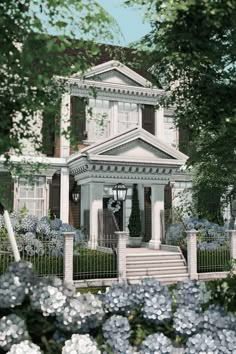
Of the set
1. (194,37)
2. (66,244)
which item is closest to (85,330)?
(194,37)

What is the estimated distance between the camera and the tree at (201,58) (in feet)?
16.8

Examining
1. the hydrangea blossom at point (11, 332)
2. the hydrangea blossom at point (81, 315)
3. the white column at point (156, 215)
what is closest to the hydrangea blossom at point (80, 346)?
the hydrangea blossom at point (81, 315)

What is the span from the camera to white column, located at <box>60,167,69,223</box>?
21.0 metres

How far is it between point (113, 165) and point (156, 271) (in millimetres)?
5315

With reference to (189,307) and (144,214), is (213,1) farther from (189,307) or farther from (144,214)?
(144,214)

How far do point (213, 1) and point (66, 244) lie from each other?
11.1m

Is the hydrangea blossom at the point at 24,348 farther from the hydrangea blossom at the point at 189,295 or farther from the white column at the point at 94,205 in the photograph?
the white column at the point at 94,205

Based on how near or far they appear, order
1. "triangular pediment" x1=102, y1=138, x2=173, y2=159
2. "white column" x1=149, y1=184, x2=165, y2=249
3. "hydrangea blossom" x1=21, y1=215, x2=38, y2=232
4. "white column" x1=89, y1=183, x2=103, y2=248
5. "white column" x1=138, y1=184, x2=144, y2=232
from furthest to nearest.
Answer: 1. "white column" x1=138, y1=184, x2=144, y2=232
2. "white column" x1=149, y1=184, x2=165, y2=249
3. "triangular pediment" x1=102, y1=138, x2=173, y2=159
4. "white column" x1=89, y1=183, x2=103, y2=248
5. "hydrangea blossom" x1=21, y1=215, x2=38, y2=232

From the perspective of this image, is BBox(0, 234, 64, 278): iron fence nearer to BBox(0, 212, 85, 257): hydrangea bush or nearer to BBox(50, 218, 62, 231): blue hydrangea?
BBox(0, 212, 85, 257): hydrangea bush

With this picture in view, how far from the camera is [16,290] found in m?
4.19

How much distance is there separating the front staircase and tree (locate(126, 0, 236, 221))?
30.1 feet

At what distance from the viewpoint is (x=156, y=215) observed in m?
20.4

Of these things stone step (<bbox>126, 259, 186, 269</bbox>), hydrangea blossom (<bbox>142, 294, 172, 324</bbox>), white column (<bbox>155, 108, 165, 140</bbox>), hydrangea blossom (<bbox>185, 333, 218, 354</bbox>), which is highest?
white column (<bbox>155, 108, 165, 140</bbox>)

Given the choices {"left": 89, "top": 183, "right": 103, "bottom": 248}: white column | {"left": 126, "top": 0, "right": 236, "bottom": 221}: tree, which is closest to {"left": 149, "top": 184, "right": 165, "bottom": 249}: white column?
{"left": 89, "top": 183, "right": 103, "bottom": 248}: white column
